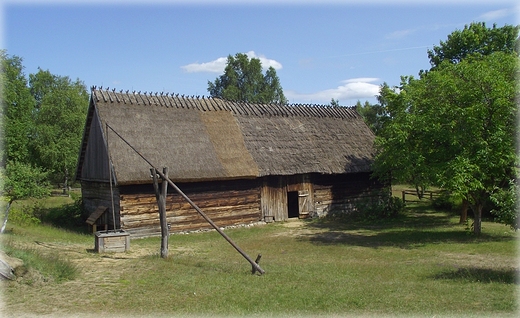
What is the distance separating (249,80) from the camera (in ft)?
179

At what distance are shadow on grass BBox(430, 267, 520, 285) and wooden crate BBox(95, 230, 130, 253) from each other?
881cm

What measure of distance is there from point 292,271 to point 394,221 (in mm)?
12956

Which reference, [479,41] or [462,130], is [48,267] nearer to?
[462,130]

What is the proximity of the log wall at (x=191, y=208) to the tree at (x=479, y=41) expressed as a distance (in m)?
18.3

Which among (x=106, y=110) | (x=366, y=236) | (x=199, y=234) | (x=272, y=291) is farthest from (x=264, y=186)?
(x=272, y=291)

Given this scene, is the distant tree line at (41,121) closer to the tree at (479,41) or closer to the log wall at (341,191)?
the log wall at (341,191)

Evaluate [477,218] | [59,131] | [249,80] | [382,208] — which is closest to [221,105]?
[382,208]

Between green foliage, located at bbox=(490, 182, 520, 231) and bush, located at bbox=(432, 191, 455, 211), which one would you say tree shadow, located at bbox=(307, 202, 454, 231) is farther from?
green foliage, located at bbox=(490, 182, 520, 231)

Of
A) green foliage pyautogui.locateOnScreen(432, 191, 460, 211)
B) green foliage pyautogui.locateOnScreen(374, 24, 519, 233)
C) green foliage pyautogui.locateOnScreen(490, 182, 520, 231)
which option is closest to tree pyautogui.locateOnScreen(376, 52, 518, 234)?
green foliage pyautogui.locateOnScreen(374, 24, 519, 233)

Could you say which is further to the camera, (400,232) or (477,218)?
(400,232)

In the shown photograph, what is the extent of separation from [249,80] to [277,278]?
45.7 metres

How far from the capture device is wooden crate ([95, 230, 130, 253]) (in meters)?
13.4

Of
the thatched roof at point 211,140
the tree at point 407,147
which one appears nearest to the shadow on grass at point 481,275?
the tree at point 407,147

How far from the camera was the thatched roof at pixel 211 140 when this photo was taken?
19.5 metres
